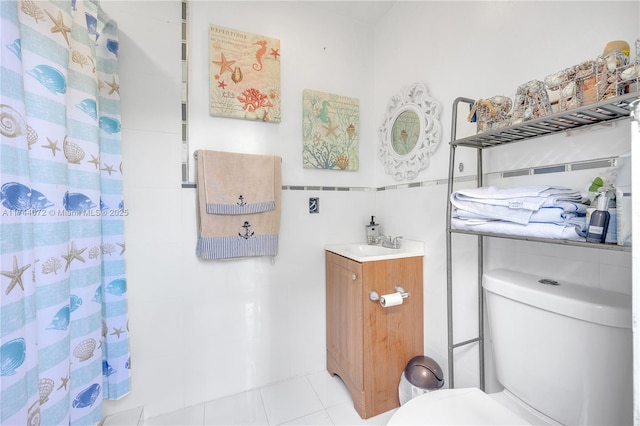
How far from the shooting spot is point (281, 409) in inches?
54.8

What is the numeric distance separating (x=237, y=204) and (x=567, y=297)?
1.38 metres

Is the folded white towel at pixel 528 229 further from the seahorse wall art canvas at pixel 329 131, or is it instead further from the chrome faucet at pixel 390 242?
the seahorse wall art canvas at pixel 329 131

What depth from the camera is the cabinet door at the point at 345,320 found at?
135 cm

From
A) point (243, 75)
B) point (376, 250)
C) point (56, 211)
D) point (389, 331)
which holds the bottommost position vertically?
point (389, 331)

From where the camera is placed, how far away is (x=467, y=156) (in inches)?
47.8

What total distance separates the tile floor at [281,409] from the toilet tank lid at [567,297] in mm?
967

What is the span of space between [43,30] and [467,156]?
62.6 inches

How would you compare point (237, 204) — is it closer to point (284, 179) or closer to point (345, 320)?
point (284, 179)

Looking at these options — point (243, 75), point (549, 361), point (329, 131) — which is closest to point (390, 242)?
point (329, 131)

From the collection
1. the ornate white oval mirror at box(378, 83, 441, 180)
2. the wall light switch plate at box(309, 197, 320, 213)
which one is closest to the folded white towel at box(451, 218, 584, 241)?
the ornate white oval mirror at box(378, 83, 441, 180)

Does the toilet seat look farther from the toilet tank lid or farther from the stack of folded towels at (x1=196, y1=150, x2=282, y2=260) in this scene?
the stack of folded towels at (x1=196, y1=150, x2=282, y2=260)

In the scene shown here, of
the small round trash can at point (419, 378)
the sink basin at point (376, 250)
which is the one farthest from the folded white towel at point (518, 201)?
the small round trash can at point (419, 378)

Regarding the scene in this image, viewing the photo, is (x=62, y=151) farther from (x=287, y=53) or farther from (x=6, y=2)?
(x=287, y=53)

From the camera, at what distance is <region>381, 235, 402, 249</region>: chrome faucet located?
1584 mm
